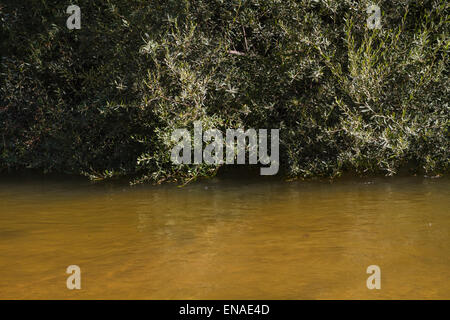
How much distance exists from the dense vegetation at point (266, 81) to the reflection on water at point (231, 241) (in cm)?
97

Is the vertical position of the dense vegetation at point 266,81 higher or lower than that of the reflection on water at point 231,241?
higher

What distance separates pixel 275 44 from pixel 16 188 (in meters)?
6.36

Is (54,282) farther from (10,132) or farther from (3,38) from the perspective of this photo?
(3,38)

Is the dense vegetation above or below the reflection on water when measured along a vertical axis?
above

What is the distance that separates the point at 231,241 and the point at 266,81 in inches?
244

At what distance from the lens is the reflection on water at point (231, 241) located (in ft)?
20.5

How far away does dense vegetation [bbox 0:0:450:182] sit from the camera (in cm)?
1248

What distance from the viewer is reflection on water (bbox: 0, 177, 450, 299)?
20.5 feet

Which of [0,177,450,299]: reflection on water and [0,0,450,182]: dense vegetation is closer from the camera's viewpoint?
[0,177,450,299]: reflection on water

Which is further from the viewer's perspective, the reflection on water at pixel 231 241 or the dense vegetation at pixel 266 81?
the dense vegetation at pixel 266 81

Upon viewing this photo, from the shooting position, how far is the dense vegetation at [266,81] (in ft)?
41.0

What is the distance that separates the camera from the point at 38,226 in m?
9.38

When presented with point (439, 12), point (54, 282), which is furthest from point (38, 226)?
point (439, 12)

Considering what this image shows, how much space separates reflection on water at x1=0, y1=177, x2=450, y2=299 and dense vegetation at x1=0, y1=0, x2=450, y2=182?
973 millimetres
